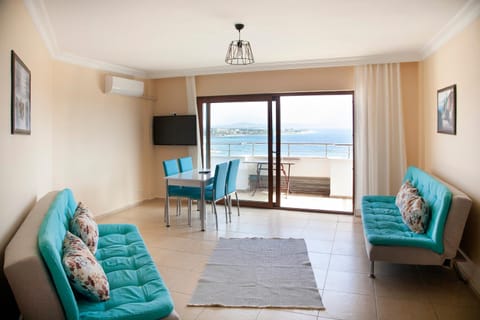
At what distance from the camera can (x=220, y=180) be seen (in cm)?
490

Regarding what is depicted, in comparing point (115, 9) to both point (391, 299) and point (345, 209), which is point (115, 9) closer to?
point (391, 299)

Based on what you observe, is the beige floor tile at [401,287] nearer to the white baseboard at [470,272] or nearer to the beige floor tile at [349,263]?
the beige floor tile at [349,263]

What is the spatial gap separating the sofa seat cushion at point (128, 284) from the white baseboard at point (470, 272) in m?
2.59

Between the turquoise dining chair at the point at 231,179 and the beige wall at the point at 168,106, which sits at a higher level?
the beige wall at the point at 168,106

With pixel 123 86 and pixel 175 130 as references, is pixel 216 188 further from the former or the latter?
pixel 123 86

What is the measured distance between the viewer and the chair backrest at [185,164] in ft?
18.4

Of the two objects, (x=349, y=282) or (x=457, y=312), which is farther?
(x=349, y=282)

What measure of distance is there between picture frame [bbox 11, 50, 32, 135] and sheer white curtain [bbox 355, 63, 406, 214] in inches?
168

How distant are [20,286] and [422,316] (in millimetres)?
2624

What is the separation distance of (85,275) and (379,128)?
14.7 ft

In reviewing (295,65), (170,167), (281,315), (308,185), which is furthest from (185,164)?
(281,315)

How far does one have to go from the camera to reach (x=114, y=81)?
17.4 feet

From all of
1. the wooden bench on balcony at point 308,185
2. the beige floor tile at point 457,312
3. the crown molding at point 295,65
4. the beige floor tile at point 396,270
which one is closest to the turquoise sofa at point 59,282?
the beige floor tile at point 457,312

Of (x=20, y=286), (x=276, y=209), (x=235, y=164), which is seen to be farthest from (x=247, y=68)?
(x=20, y=286)
